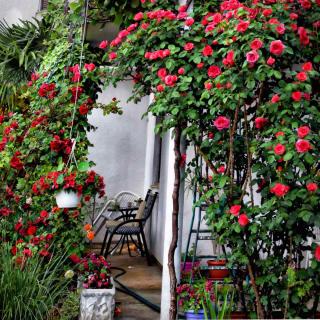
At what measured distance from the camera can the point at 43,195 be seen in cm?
380

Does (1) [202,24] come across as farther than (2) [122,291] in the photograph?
No

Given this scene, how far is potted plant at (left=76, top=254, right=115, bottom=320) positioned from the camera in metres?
3.15

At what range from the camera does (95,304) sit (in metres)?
3.16

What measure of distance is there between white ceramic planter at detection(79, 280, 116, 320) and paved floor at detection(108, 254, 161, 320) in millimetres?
375

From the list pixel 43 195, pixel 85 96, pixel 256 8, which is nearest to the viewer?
pixel 256 8

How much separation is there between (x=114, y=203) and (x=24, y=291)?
3618mm

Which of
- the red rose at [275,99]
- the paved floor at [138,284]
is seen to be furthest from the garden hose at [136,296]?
the red rose at [275,99]

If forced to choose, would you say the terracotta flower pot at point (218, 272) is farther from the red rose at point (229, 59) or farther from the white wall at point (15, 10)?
the white wall at point (15, 10)

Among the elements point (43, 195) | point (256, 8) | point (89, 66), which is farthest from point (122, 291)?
point (256, 8)

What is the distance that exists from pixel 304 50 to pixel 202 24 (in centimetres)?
74

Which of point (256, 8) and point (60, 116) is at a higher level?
point (256, 8)

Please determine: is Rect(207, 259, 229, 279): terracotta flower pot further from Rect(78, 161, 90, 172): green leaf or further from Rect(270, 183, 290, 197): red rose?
Rect(270, 183, 290, 197): red rose

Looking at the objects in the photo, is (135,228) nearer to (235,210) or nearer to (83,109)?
(83,109)

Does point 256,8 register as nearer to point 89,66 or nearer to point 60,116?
point 89,66
